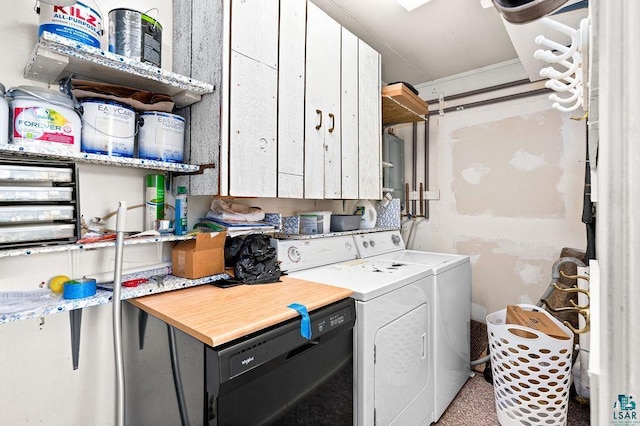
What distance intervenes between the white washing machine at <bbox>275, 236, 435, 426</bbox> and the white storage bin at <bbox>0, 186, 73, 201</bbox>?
1000mm

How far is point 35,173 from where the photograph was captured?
1106 millimetres

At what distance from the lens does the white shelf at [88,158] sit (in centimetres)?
105

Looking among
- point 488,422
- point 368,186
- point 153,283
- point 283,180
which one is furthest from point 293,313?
point 488,422

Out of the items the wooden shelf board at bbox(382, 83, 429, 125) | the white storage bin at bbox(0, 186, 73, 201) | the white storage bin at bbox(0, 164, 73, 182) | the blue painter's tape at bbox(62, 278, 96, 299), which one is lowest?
the blue painter's tape at bbox(62, 278, 96, 299)

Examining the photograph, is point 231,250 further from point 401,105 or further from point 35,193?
point 401,105

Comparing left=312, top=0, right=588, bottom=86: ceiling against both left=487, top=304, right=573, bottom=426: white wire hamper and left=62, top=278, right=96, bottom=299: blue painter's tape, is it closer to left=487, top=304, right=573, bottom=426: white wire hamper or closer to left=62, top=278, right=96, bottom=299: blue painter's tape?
left=487, top=304, right=573, bottom=426: white wire hamper

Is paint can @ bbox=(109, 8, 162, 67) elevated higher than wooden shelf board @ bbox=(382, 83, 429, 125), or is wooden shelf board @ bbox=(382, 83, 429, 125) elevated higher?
wooden shelf board @ bbox=(382, 83, 429, 125)

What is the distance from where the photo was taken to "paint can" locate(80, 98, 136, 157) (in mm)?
1244

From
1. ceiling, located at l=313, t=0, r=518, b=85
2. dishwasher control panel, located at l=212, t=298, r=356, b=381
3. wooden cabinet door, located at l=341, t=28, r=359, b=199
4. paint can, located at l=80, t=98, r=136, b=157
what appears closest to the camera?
dishwasher control panel, located at l=212, t=298, r=356, b=381

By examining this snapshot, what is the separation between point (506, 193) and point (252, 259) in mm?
2350

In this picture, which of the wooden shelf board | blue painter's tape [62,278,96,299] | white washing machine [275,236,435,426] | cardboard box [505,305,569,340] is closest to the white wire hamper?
cardboard box [505,305,569,340]

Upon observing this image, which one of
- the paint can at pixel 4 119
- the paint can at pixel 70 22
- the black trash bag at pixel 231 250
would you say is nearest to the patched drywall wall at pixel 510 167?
the black trash bag at pixel 231 250

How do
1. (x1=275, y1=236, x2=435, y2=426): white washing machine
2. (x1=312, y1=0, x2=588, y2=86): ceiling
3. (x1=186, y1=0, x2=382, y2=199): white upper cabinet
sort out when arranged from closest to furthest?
1. (x1=275, y1=236, x2=435, y2=426): white washing machine
2. (x1=186, y1=0, x2=382, y2=199): white upper cabinet
3. (x1=312, y1=0, x2=588, y2=86): ceiling

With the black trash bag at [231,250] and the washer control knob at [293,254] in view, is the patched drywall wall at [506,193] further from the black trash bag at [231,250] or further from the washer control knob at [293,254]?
the black trash bag at [231,250]
